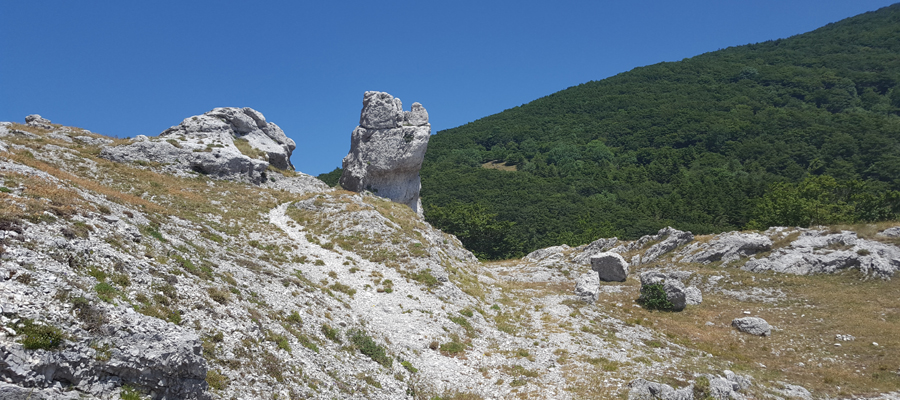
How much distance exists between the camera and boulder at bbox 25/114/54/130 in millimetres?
50625

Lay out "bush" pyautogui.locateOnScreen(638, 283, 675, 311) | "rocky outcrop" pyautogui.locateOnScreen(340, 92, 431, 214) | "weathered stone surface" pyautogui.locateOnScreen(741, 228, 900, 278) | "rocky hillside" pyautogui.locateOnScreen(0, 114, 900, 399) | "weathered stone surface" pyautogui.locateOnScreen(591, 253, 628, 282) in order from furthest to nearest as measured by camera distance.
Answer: "rocky outcrop" pyautogui.locateOnScreen(340, 92, 431, 214)
"weathered stone surface" pyautogui.locateOnScreen(591, 253, 628, 282)
"weathered stone surface" pyautogui.locateOnScreen(741, 228, 900, 278)
"bush" pyautogui.locateOnScreen(638, 283, 675, 311)
"rocky hillside" pyautogui.locateOnScreen(0, 114, 900, 399)

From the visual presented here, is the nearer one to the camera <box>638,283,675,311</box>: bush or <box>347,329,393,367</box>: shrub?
<box>347,329,393,367</box>: shrub

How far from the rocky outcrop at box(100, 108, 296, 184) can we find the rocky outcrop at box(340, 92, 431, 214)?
10.5 m

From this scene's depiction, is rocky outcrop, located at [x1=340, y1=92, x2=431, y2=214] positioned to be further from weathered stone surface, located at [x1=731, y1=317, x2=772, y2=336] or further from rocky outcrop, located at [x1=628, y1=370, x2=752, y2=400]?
rocky outcrop, located at [x1=628, y1=370, x2=752, y2=400]

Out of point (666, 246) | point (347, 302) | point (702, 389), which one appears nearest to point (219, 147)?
point (347, 302)

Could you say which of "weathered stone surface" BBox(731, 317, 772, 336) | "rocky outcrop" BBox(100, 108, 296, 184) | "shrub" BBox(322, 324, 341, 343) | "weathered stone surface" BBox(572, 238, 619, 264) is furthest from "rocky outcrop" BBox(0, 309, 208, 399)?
"weathered stone surface" BBox(572, 238, 619, 264)

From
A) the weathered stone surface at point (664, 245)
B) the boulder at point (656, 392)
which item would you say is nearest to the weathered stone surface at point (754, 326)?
the boulder at point (656, 392)

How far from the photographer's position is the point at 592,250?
5372 centimetres

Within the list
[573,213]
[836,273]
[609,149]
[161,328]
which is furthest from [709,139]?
[161,328]

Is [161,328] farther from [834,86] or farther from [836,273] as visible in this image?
[834,86]

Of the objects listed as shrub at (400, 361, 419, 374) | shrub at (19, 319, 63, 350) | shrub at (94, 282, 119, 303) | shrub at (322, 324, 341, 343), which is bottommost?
shrub at (400, 361, 419, 374)

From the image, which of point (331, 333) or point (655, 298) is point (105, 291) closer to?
point (331, 333)

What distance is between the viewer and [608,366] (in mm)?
22719

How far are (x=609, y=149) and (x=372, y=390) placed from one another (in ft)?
575
